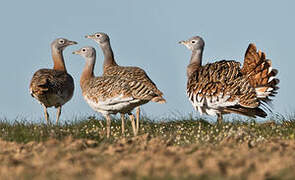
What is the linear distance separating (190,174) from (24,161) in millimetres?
2006

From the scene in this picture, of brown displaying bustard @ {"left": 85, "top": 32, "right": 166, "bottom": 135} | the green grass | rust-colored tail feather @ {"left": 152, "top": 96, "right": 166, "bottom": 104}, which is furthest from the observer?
brown displaying bustard @ {"left": 85, "top": 32, "right": 166, "bottom": 135}

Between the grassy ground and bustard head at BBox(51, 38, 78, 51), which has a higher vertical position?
bustard head at BBox(51, 38, 78, 51)

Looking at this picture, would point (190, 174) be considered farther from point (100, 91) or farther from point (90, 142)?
point (100, 91)

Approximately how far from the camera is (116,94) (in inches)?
395

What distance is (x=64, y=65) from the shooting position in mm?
14539

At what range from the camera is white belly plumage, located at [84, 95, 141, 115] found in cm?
999

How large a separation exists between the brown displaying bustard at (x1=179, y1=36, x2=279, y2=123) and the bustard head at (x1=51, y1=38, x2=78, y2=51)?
4.51 meters

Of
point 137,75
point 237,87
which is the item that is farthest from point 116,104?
point 237,87

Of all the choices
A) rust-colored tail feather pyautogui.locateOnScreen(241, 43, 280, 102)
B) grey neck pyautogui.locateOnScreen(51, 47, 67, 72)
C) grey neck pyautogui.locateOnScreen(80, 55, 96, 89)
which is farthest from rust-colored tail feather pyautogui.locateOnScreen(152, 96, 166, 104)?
grey neck pyautogui.locateOnScreen(51, 47, 67, 72)

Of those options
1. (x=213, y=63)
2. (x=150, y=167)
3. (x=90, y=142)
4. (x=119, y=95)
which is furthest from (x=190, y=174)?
(x=213, y=63)

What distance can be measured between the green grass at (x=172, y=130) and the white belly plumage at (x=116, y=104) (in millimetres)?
465

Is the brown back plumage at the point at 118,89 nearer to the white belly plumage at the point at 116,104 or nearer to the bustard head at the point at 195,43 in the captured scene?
the white belly plumage at the point at 116,104

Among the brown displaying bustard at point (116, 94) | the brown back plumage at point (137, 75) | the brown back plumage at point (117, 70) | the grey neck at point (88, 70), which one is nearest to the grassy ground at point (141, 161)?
the brown displaying bustard at point (116, 94)

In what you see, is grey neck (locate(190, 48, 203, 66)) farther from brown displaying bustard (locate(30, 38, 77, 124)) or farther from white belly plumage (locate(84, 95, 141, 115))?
white belly plumage (locate(84, 95, 141, 115))
